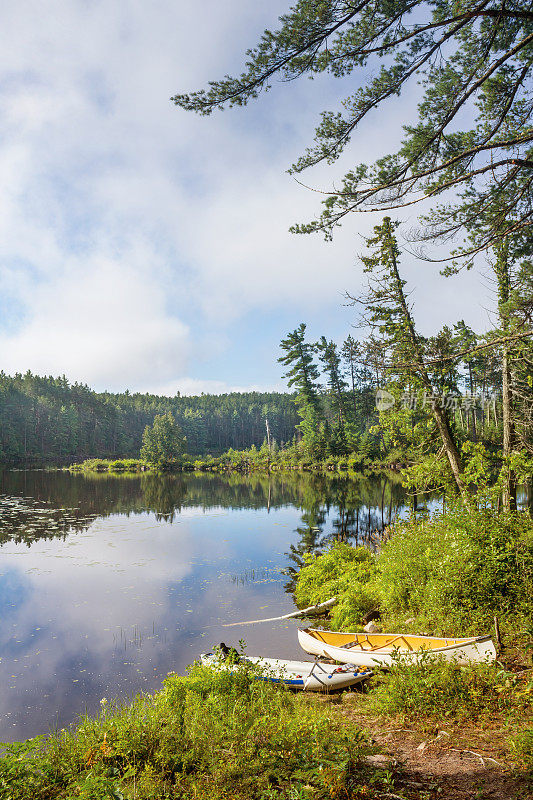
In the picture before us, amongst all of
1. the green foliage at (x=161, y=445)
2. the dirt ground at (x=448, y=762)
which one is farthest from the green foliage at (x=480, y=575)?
the green foliage at (x=161, y=445)

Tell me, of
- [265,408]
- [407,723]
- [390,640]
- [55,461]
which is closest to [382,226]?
[390,640]

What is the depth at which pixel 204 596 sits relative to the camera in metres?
14.4

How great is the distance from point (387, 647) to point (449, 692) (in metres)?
2.69

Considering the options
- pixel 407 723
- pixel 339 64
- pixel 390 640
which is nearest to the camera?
pixel 407 723

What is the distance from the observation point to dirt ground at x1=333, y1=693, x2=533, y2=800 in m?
3.96

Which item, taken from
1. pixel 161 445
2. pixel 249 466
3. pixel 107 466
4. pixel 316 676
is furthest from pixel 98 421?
pixel 316 676

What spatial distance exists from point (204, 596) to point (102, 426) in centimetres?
9069

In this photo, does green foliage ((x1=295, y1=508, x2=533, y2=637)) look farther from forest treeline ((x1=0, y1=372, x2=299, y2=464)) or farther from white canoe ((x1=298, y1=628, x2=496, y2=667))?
forest treeline ((x1=0, y1=372, x2=299, y2=464))

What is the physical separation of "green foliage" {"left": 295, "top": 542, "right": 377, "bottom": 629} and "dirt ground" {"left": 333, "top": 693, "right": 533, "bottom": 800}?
5.61 m

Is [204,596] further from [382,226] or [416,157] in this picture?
[382,226]

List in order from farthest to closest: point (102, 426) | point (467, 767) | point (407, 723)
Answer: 1. point (102, 426)
2. point (407, 723)
3. point (467, 767)

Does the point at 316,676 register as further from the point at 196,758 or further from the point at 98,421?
the point at 98,421

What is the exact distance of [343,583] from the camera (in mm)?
13109
